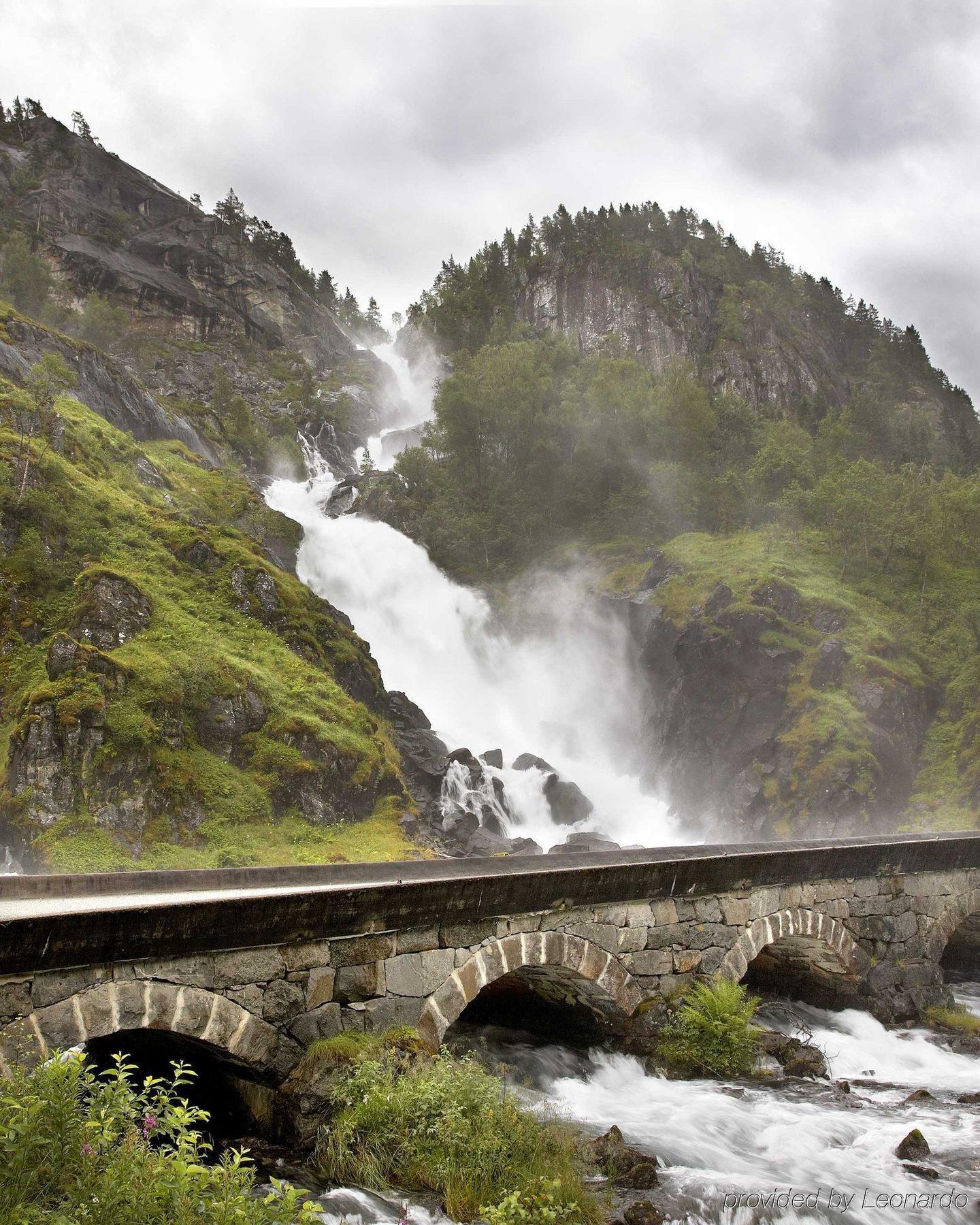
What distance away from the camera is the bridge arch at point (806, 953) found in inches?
435

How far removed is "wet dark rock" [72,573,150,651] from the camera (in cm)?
2053

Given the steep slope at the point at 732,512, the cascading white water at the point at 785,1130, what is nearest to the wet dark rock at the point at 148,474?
the steep slope at the point at 732,512

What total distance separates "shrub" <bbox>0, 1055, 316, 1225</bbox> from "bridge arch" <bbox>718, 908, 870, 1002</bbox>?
7.67 m

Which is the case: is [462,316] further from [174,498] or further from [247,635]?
[247,635]

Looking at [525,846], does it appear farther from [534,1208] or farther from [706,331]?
[706,331]

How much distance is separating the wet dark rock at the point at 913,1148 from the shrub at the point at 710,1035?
190 centimetres

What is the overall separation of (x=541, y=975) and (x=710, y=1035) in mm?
1968

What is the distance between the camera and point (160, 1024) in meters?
5.90

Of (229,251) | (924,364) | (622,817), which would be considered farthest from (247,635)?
(924,364)

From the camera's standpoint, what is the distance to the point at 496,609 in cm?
4122

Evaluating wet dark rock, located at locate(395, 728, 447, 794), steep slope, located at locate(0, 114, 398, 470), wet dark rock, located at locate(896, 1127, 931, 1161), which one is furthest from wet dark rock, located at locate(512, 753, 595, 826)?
steep slope, located at locate(0, 114, 398, 470)

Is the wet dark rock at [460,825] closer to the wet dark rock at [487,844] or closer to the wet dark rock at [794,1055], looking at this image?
the wet dark rock at [487,844]

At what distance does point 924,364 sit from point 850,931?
259 ft

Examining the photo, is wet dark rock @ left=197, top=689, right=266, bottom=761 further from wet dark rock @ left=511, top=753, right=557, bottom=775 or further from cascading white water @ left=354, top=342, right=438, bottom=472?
Answer: cascading white water @ left=354, top=342, right=438, bottom=472
